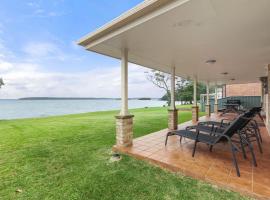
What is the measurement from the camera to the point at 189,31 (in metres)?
3.06

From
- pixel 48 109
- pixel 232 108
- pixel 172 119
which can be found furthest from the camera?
pixel 48 109

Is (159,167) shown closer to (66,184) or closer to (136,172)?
(136,172)

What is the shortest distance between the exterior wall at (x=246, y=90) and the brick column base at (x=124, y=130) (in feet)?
59.6

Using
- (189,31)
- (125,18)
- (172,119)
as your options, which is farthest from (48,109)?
(189,31)

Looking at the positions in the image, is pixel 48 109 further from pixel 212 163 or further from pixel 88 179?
pixel 212 163

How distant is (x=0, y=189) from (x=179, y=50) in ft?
15.5

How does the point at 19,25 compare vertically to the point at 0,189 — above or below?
above

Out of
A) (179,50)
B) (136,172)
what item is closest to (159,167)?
(136,172)

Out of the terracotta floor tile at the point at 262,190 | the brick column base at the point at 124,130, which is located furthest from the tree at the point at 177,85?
the terracotta floor tile at the point at 262,190

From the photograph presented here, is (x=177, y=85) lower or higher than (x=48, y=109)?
higher

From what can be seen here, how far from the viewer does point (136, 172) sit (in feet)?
9.72

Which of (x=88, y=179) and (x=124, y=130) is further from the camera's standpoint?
(x=124, y=130)

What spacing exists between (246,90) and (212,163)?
1821 centimetres

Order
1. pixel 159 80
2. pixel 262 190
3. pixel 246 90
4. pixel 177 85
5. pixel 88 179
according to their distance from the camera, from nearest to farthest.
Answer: pixel 262 190 → pixel 88 179 → pixel 246 90 → pixel 159 80 → pixel 177 85
